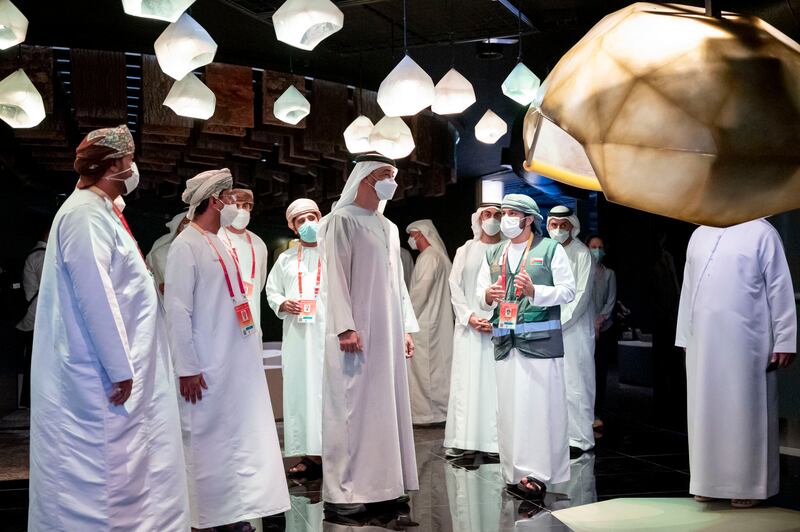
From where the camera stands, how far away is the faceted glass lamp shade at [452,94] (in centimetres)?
483

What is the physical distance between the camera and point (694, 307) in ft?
15.0

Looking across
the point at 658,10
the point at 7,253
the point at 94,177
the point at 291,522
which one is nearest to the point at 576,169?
the point at 658,10

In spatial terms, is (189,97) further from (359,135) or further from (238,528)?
(238,528)

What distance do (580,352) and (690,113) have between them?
5823mm

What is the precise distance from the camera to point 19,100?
4.97 metres

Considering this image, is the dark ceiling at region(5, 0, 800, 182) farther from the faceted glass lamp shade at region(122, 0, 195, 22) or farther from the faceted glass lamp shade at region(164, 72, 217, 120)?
the faceted glass lamp shade at region(122, 0, 195, 22)

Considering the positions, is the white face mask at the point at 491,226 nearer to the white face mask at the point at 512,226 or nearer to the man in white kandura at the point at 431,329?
the man in white kandura at the point at 431,329

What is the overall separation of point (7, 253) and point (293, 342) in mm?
6172

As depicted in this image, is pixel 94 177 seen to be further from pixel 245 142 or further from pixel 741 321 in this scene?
pixel 245 142

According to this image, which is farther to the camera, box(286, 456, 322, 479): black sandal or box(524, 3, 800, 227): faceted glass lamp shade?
box(286, 456, 322, 479): black sandal

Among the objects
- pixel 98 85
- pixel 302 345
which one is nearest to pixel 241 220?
pixel 302 345

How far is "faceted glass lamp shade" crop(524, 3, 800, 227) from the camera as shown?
81 cm

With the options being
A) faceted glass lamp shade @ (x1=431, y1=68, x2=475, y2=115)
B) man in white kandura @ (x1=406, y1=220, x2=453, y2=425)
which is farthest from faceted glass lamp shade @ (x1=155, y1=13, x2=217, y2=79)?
man in white kandura @ (x1=406, y1=220, x2=453, y2=425)

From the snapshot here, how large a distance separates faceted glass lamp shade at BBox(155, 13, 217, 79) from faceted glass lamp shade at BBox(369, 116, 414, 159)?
1862 millimetres
